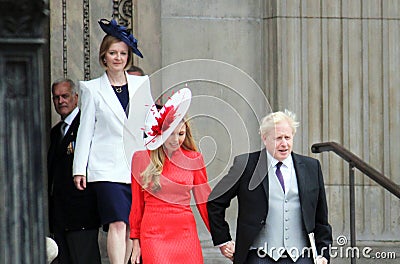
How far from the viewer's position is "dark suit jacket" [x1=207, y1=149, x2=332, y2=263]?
8.56m

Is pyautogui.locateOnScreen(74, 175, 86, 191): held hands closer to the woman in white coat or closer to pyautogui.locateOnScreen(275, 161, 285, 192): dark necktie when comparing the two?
the woman in white coat

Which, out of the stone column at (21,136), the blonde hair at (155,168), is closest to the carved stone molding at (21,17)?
the stone column at (21,136)

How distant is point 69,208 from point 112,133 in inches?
29.6

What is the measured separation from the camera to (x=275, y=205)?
8.59 metres

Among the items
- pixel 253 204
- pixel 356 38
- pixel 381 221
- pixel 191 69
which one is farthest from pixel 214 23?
pixel 253 204

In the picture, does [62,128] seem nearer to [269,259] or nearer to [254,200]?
[254,200]

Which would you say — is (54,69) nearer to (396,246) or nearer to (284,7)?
(284,7)

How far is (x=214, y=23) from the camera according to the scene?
12195mm

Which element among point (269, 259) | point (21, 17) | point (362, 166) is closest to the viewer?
point (21, 17)

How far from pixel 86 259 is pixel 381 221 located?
3378 mm

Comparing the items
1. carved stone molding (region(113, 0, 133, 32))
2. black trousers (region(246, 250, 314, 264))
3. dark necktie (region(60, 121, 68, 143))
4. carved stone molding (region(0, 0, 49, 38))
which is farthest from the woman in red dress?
carved stone molding (region(0, 0, 49, 38))

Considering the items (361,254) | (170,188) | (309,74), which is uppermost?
(309,74)

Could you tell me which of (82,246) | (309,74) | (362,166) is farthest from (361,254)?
(82,246)

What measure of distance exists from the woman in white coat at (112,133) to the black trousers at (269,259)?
1.63 meters
